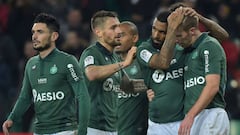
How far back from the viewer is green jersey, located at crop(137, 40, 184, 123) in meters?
11.1

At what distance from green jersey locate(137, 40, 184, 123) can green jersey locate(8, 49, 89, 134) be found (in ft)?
2.78

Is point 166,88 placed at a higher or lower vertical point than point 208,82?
lower

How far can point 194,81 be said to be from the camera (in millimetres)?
10703

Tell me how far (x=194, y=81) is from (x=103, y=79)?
4.31ft

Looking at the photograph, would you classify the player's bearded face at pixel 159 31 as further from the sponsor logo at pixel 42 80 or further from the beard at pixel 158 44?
the sponsor logo at pixel 42 80

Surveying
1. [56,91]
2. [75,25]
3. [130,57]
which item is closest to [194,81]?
[130,57]

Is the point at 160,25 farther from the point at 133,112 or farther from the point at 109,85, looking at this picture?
the point at 133,112

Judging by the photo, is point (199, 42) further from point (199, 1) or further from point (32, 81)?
point (199, 1)

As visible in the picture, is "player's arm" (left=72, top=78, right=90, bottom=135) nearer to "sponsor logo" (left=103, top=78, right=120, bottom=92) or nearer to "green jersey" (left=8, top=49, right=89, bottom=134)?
"green jersey" (left=8, top=49, right=89, bottom=134)

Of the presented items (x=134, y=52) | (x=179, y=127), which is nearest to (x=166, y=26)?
(x=134, y=52)

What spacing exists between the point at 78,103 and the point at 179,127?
49.1 inches

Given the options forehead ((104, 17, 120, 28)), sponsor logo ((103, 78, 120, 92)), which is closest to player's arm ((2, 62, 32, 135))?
sponsor logo ((103, 78, 120, 92))

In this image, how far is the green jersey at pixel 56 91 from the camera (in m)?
11.1

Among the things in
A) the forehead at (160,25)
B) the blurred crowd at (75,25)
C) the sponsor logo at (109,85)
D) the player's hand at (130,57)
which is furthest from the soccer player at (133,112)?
the blurred crowd at (75,25)
